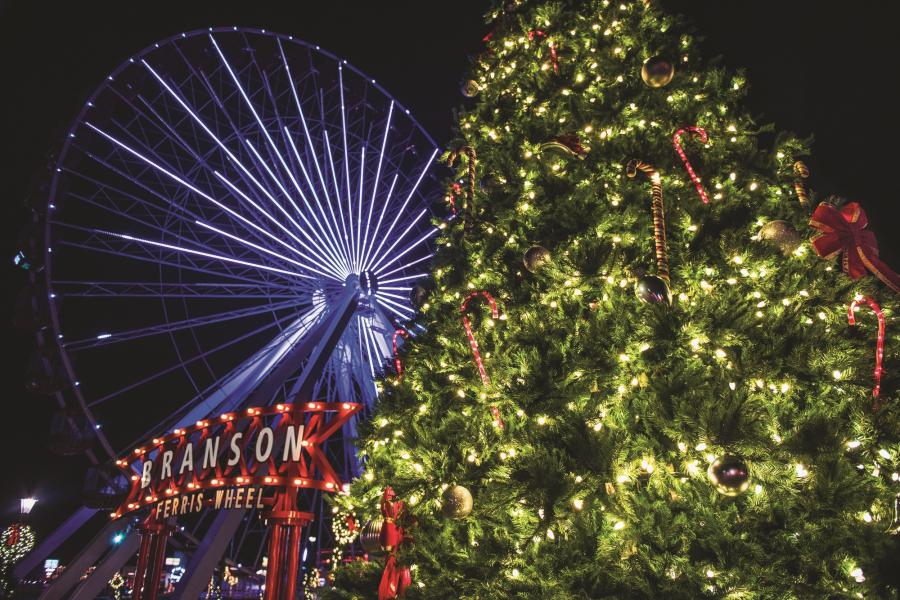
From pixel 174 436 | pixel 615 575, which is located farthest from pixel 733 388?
pixel 174 436

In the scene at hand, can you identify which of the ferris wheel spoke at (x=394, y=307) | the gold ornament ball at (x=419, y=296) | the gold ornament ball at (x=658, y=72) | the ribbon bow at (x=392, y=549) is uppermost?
the ferris wheel spoke at (x=394, y=307)

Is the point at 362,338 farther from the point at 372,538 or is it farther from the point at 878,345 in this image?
the point at 878,345

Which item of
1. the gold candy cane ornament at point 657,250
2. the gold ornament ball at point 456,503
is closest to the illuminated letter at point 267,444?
the gold ornament ball at point 456,503

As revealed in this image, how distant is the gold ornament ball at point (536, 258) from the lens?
263cm

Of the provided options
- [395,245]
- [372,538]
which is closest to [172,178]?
[395,245]

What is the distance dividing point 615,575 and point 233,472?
7.90 meters

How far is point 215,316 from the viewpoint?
1080cm

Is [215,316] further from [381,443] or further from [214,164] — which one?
[381,443]

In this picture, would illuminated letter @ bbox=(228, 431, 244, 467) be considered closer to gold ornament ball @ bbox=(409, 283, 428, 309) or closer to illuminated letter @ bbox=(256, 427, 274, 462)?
illuminated letter @ bbox=(256, 427, 274, 462)

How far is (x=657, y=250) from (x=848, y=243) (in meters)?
0.72

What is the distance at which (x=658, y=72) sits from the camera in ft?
9.41

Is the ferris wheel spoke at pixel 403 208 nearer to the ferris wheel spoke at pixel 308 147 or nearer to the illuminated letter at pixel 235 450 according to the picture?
the ferris wheel spoke at pixel 308 147

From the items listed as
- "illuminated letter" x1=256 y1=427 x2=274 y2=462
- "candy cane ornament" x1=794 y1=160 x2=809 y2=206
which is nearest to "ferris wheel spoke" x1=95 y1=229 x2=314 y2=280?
"illuminated letter" x1=256 y1=427 x2=274 y2=462

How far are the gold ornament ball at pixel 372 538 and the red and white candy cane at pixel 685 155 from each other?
211cm
